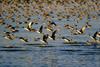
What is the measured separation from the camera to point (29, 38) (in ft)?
130

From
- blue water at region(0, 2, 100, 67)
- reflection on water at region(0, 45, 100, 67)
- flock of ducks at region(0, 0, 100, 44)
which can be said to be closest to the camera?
reflection on water at region(0, 45, 100, 67)

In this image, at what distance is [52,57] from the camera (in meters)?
32.1

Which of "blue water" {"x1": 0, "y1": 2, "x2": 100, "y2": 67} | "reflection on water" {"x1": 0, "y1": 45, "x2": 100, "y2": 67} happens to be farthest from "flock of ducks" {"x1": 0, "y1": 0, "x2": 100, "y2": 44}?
"reflection on water" {"x1": 0, "y1": 45, "x2": 100, "y2": 67}

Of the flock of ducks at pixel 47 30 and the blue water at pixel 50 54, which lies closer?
the blue water at pixel 50 54

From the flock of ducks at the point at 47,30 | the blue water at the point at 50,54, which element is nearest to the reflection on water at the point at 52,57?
the blue water at the point at 50,54

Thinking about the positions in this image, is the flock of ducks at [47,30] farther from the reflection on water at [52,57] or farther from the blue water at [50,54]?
the reflection on water at [52,57]

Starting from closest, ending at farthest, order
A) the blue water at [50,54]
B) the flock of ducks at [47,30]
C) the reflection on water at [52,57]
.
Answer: the reflection on water at [52,57]
the blue water at [50,54]
the flock of ducks at [47,30]

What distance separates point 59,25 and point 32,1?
25.1 meters

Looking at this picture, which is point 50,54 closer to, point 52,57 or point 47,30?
point 52,57

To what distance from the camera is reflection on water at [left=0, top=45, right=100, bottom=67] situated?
2977 centimetres

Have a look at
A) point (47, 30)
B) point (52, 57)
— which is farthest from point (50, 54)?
point (47, 30)

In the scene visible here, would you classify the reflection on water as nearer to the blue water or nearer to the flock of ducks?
the blue water

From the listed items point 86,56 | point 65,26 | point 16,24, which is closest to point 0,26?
point 16,24

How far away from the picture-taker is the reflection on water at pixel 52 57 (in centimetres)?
2977
